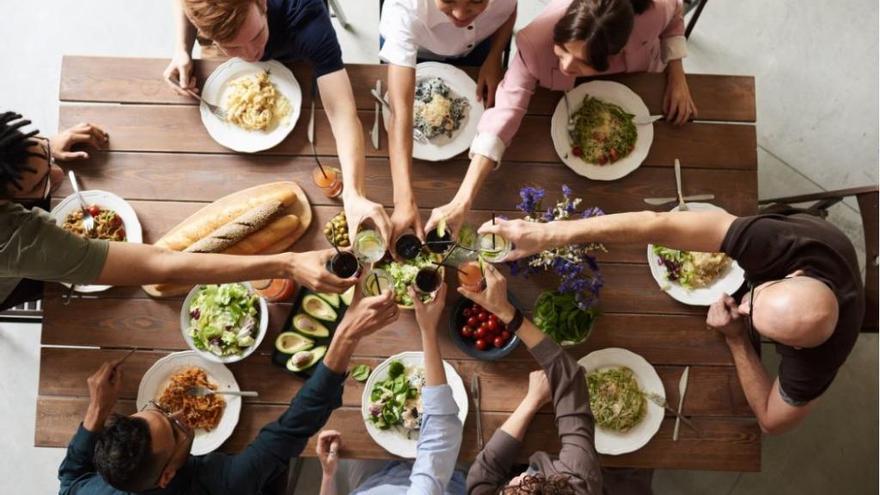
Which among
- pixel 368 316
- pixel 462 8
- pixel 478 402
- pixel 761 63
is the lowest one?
pixel 478 402

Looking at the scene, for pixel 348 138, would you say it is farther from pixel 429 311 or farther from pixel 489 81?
pixel 429 311

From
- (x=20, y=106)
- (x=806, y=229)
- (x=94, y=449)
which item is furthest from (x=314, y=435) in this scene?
(x=20, y=106)

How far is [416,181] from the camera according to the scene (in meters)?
2.28

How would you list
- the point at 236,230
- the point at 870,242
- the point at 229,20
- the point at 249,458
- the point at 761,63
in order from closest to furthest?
the point at 229,20 → the point at 249,458 → the point at 236,230 → the point at 870,242 → the point at 761,63

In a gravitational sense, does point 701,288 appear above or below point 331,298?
above

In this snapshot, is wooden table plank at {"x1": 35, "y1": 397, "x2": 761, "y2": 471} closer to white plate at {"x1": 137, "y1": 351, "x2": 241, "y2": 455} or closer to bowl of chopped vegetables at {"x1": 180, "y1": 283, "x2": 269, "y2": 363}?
white plate at {"x1": 137, "y1": 351, "x2": 241, "y2": 455}

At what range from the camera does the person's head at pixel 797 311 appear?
1.84 meters

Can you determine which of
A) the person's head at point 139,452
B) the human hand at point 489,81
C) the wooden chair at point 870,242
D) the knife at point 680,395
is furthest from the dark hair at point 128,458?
the wooden chair at point 870,242

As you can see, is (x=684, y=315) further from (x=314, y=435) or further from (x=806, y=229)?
(x=314, y=435)

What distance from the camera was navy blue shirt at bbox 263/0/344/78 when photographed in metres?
2.20

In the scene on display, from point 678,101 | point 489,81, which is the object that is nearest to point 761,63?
point 678,101

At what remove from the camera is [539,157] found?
2.28 m

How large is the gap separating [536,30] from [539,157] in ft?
1.48

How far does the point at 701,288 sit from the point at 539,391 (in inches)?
27.6
